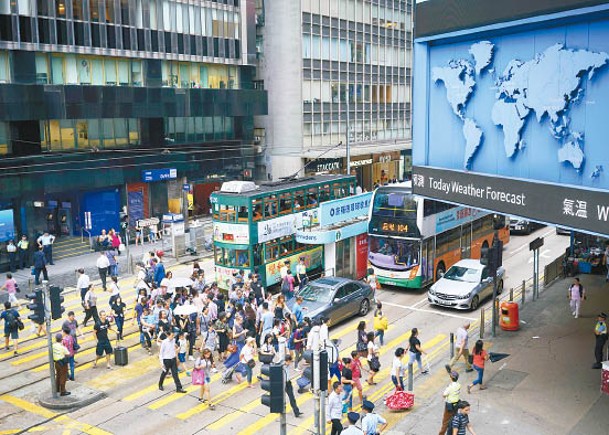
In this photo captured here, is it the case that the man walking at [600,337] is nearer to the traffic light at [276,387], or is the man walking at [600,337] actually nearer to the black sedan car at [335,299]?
the black sedan car at [335,299]

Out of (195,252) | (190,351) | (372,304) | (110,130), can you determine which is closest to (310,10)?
(110,130)

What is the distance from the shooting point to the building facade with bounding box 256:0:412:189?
1959 inches

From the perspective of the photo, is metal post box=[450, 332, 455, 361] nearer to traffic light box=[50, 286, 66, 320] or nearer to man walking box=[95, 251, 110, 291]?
traffic light box=[50, 286, 66, 320]

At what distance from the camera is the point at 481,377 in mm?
17469

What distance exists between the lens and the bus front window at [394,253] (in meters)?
27.0

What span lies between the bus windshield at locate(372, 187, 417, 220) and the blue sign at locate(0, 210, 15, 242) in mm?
18002

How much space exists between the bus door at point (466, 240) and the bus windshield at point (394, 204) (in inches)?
191

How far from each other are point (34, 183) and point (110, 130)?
667 cm

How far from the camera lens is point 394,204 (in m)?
26.9

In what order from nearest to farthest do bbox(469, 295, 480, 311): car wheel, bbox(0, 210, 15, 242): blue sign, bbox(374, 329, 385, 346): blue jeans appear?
bbox(374, 329, 385, 346): blue jeans < bbox(469, 295, 480, 311): car wheel < bbox(0, 210, 15, 242): blue sign

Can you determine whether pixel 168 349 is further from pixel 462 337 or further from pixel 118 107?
pixel 118 107

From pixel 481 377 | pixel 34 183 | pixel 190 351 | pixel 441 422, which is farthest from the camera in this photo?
pixel 34 183

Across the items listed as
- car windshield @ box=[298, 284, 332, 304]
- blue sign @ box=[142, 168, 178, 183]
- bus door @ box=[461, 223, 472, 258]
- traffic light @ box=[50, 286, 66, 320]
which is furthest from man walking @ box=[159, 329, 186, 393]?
blue sign @ box=[142, 168, 178, 183]

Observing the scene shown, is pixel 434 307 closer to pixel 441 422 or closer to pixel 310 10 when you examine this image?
pixel 441 422
